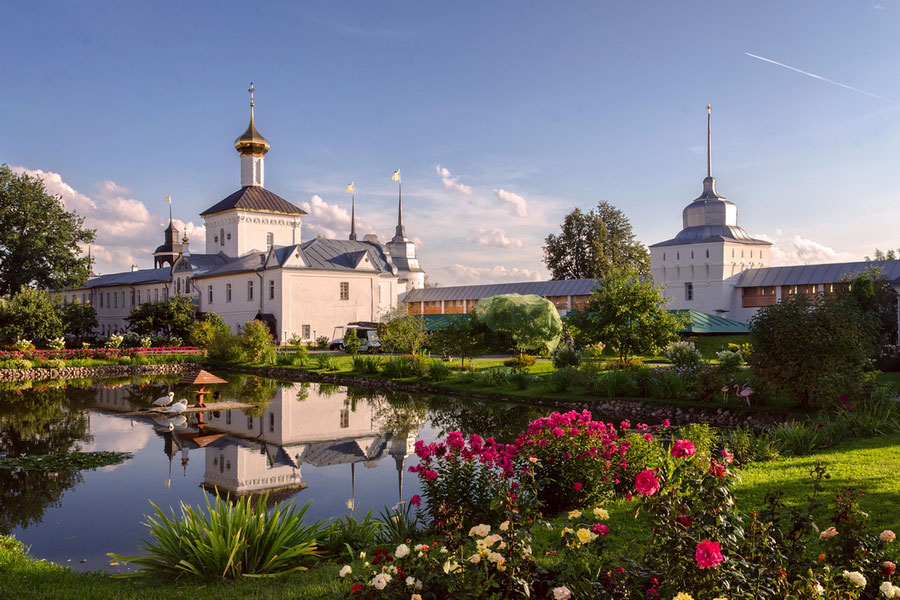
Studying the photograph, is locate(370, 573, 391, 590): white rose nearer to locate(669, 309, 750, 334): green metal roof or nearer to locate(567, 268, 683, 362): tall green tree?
locate(567, 268, 683, 362): tall green tree

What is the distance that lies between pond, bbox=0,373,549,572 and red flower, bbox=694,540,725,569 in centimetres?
571

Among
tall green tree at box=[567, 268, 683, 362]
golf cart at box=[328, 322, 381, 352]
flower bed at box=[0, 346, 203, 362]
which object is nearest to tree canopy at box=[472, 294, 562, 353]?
golf cart at box=[328, 322, 381, 352]

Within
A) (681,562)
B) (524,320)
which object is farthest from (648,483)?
(524,320)

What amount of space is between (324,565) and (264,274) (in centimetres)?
3765

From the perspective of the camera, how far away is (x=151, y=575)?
573cm

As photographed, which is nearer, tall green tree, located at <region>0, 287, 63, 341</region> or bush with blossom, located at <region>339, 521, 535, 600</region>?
bush with blossom, located at <region>339, 521, 535, 600</region>

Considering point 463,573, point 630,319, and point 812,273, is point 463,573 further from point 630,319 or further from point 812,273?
point 812,273

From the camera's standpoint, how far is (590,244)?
57.6 m

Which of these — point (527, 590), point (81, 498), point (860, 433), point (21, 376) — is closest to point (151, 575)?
point (527, 590)

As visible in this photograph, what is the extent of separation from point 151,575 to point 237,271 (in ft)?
129

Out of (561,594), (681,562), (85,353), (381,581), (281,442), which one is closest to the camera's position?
(561,594)

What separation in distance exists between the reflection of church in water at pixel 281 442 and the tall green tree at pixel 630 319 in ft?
23.7

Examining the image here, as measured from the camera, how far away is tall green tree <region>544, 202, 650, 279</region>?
56844 mm

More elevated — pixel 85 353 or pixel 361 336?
pixel 361 336
